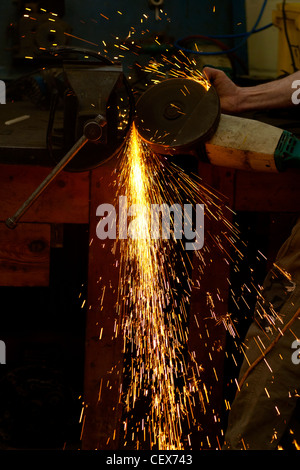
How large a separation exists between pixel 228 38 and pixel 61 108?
1125 millimetres

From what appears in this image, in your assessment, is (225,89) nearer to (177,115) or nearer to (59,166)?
(177,115)

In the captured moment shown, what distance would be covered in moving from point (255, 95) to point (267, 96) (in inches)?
1.8

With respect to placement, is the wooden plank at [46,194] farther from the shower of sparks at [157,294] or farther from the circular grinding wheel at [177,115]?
the circular grinding wheel at [177,115]

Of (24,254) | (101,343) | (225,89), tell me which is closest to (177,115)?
(225,89)

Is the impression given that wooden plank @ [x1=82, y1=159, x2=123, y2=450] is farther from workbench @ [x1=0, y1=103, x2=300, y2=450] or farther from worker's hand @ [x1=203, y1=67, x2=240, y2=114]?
worker's hand @ [x1=203, y1=67, x2=240, y2=114]

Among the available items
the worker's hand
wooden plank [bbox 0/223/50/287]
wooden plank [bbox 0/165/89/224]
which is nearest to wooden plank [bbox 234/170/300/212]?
the worker's hand

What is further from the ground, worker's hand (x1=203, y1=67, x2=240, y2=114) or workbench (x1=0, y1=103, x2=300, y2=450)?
worker's hand (x1=203, y1=67, x2=240, y2=114)

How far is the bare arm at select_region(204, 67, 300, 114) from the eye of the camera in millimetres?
2000

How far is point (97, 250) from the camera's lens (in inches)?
80.6

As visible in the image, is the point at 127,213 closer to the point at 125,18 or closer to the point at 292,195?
the point at 292,195

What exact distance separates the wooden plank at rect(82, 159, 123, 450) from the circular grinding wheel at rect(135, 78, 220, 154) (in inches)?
11.4

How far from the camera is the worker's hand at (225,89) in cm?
197

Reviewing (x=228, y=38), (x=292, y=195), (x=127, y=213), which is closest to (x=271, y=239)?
(x=292, y=195)

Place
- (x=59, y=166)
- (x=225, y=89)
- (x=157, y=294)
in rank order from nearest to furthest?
(x=59, y=166) → (x=225, y=89) → (x=157, y=294)
